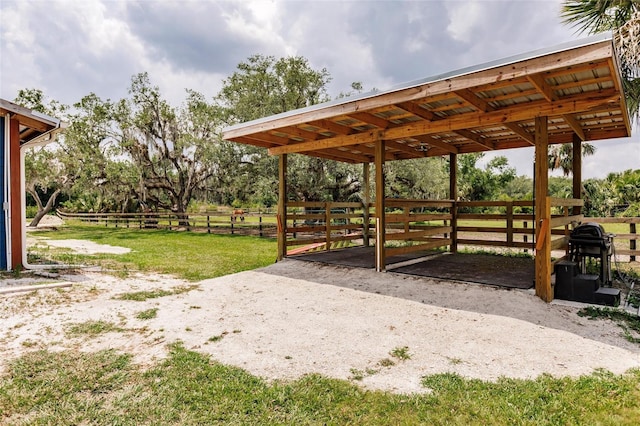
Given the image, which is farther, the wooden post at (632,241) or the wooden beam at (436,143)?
the wooden beam at (436,143)

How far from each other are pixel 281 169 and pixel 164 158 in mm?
12178

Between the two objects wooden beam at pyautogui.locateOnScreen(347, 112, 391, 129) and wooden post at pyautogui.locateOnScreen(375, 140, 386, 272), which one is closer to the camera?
wooden beam at pyautogui.locateOnScreen(347, 112, 391, 129)

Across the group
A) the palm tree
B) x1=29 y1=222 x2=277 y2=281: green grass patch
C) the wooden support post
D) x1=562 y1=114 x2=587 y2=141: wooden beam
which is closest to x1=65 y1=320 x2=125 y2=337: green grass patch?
x1=29 y1=222 x2=277 y2=281: green grass patch

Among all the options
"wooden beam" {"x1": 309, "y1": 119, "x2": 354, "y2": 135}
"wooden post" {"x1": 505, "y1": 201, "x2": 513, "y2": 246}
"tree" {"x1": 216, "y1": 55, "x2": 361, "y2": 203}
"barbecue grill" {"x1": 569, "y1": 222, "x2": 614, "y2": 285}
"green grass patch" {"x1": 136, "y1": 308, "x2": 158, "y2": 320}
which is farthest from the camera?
"tree" {"x1": 216, "y1": 55, "x2": 361, "y2": 203}

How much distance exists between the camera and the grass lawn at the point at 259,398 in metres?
2.02

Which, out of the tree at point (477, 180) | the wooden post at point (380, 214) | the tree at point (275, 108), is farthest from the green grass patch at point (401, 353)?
the tree at point (477, 180)

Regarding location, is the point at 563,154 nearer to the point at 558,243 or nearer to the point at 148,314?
the point at 558,243

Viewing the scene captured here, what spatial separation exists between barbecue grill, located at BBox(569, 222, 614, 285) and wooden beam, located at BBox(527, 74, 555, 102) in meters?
1.81

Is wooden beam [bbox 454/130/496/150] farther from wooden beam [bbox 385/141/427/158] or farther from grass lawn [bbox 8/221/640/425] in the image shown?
grass lawn [bbox 8/221/640/425]

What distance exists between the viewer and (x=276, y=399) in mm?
2232

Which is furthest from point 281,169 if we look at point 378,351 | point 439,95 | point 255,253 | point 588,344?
point 588,344

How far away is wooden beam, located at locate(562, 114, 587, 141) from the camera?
212 inches

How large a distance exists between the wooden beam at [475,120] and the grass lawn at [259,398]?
3.16m

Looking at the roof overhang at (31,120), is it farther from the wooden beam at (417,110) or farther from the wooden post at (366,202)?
the wooden post at (366,202)
